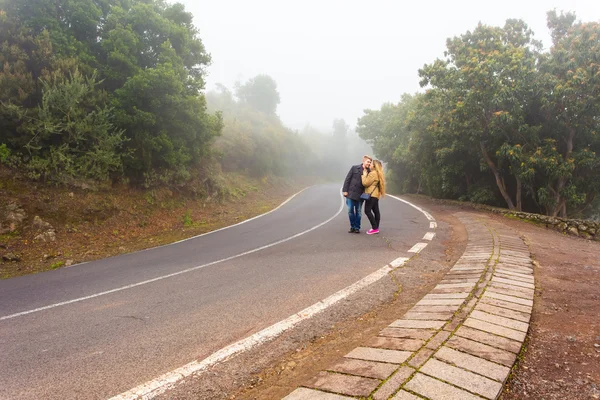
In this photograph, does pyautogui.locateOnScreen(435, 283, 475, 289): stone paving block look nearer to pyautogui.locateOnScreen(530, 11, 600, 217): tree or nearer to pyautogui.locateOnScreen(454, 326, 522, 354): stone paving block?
pyautogui.locateOnScreen(454, 326, 522, 354): stone paving block

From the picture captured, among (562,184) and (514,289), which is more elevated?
(562,184)

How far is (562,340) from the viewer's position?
2.77 meters

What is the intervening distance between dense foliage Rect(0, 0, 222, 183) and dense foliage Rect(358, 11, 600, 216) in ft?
37.9

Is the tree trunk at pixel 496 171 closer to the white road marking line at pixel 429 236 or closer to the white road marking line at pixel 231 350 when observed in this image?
the white road marking line at pixel 429 236

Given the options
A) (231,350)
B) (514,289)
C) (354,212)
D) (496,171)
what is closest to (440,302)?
(514,289)

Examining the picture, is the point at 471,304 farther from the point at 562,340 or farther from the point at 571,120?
the point at 571,120

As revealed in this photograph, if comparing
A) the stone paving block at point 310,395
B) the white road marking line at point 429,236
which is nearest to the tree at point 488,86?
the white road marking line at point 429,236

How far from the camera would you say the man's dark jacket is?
862 cm

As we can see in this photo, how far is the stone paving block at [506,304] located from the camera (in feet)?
11.0

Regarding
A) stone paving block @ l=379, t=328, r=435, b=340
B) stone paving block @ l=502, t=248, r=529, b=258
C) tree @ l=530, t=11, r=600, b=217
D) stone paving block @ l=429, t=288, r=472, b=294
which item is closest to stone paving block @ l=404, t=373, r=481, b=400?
stone paving block @ l=379, t=328, r=435, b=340

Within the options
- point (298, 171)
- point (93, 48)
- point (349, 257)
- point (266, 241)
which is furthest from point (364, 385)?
point (298, 171)

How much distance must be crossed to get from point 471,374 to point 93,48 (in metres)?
16.4

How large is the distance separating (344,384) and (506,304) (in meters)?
2.24

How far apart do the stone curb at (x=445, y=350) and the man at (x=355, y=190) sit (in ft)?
14.6
